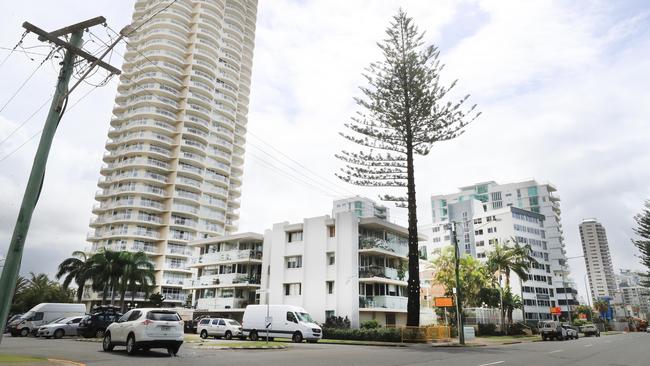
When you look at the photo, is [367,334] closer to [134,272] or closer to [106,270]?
[134,272]

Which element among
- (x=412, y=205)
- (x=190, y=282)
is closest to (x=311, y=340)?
(x=412, y=205)

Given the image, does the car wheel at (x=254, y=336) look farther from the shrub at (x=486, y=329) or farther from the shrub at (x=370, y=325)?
the shrub at (x=486, y=329)

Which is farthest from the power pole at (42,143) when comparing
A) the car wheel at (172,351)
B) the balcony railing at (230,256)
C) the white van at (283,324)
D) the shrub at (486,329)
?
the shrub at (486,329)

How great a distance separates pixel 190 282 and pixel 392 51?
35.0 m

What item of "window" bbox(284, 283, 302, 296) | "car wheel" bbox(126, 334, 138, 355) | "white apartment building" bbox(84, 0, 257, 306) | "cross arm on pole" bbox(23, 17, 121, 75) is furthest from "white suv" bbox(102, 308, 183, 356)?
"white apartment building" bbox(84, 0, 257, 306)

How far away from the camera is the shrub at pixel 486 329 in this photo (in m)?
→ 42.4

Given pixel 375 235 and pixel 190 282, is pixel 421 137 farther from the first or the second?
pixel 190 282

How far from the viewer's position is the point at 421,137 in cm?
3222

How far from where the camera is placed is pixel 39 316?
106 feet

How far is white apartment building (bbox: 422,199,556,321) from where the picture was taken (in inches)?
3666

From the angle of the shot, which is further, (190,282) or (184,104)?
(184,104)

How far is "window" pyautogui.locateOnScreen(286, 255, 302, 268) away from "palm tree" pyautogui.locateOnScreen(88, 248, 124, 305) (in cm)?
2150

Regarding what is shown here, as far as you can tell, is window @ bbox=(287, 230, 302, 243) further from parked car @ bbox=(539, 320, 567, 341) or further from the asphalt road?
parked car @ bbox=(539, 320, 567, 341)

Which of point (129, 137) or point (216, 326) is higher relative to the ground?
point (129, 137)
